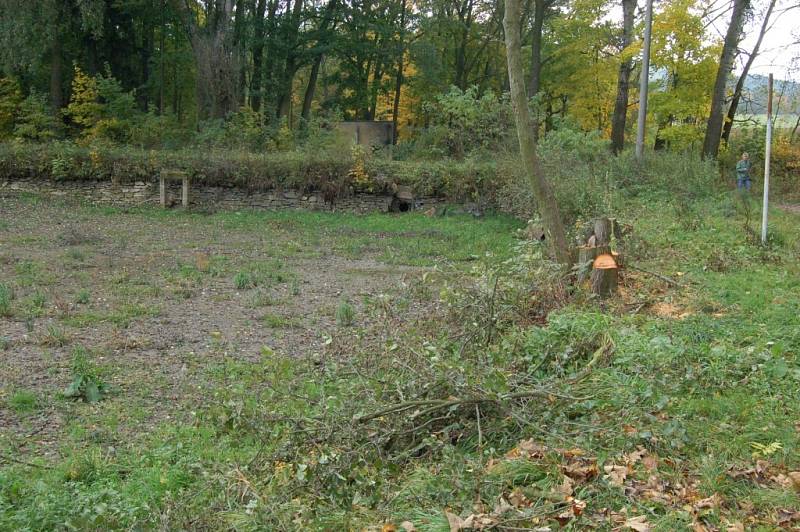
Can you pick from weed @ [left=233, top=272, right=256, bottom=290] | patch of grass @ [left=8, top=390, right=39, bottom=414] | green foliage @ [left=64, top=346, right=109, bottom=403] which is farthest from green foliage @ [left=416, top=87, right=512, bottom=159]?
patch of grass @ [left=8, top=390, right=39, bottom=414]

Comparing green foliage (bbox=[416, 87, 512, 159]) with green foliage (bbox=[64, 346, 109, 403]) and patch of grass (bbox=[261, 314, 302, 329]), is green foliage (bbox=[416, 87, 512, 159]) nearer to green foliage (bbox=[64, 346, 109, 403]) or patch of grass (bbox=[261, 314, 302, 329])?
patch of grass (bbox=[261, 314, 302, 329])

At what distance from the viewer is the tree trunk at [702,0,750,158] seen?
21.4 metres

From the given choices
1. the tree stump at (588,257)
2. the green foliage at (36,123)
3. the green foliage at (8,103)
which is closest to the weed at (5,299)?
the tree stump at (588,257)

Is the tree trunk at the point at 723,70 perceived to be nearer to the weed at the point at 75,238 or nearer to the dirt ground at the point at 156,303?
the dirt ground at the point at 156,303

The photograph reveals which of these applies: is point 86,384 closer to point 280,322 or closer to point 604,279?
point 280,322

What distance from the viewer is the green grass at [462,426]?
12.3ft

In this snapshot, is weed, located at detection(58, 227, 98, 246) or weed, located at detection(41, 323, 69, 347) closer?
weed, located at detection(41, 323, 69, 347)

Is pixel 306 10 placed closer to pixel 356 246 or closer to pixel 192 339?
pixel 356 246

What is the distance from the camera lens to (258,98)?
1292 inches

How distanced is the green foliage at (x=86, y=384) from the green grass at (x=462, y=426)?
18 cm

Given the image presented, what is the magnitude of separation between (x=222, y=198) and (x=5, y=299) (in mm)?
13156

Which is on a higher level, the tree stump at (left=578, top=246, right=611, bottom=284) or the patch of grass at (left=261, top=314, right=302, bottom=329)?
the tree stump at (left=578, top=246, right=611, bottom=284)

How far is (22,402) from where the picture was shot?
19.6 ft

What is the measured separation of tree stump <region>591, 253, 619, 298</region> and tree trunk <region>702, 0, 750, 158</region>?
15456 mm
